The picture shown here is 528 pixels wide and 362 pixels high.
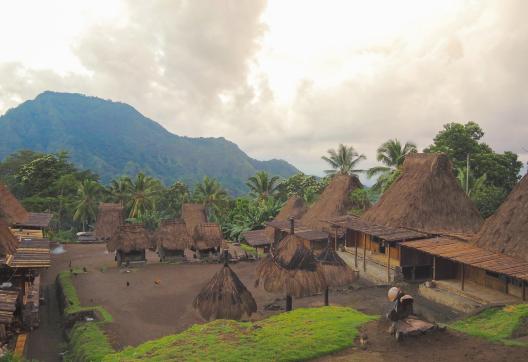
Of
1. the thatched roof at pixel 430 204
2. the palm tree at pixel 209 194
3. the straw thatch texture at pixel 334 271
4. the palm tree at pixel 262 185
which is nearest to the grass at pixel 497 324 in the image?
the straw thatch texture at pixel 334 271

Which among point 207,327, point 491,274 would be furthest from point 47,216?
point 491,274

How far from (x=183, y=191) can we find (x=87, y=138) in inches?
5627

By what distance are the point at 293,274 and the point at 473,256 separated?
732 cm

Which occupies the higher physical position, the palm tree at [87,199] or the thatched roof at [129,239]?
the palm tree at [87,199]

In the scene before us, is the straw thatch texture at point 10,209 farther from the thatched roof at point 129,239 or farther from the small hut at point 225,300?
the small hut at point 225,300

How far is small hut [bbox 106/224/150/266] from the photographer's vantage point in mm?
27391

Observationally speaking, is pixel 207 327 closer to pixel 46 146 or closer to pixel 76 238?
pixel 76 238

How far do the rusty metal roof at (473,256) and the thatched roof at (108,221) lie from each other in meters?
26.0

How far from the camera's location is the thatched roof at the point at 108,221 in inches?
1432

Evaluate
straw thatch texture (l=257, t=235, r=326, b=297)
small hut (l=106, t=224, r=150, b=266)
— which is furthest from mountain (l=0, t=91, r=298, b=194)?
straw thatch texture (l=257, t=235, r=326, b=297)

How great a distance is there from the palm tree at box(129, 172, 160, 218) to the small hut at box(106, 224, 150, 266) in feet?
52.2

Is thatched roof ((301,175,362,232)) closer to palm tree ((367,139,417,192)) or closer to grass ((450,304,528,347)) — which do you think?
palm tree ((367,139,417,192))

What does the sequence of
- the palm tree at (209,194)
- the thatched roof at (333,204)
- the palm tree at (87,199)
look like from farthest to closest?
the palm tree at (209,194) < the palm tree at (87,199) < the thatched roof at (333,204)

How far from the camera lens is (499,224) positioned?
17.7 metres
